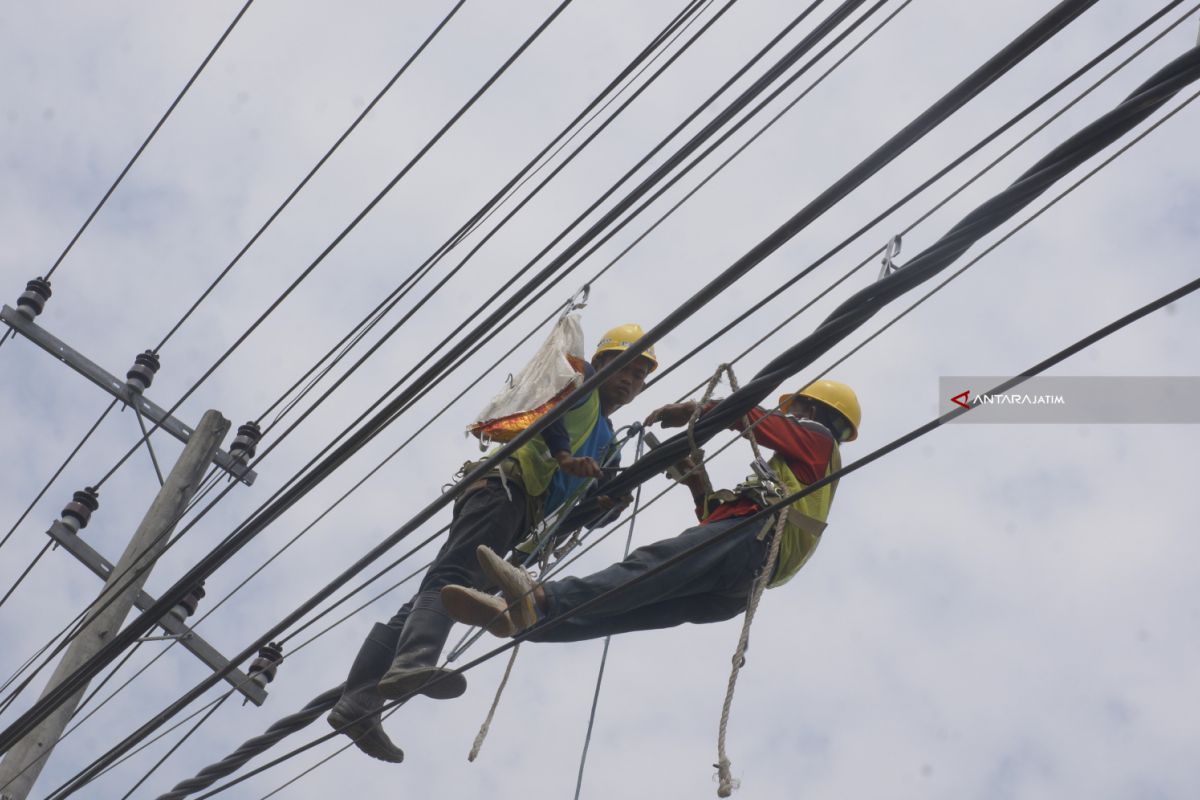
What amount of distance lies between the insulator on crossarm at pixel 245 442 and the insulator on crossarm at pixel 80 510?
85 cm

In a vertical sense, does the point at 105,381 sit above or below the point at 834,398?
above

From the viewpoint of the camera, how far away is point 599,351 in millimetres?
6949

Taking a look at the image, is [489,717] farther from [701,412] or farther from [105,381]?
[105,381]

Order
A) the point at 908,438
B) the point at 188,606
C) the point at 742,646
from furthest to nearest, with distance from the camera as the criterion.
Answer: the point at 188,606
the point at 742,646
the point at 908,438

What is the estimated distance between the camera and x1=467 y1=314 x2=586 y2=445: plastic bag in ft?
20.8

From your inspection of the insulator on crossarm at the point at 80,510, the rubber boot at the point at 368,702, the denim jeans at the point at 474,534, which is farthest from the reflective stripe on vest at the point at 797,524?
the insulator on crossarm at the point at 80,510

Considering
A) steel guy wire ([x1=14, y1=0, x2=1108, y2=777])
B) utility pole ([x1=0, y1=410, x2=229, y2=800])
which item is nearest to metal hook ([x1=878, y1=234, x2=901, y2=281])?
steel guy wire ([x1=14, y1=0, x2=1108, y2=777])

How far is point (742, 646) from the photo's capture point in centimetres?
537

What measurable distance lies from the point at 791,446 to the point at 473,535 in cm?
131

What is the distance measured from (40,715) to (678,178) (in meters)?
4.07

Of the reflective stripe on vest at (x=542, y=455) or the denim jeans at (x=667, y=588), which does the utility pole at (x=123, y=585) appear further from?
the denim jeans at (x=667, y=588)

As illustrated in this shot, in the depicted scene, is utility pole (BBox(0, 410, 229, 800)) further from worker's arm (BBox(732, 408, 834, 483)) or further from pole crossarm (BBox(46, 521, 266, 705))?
worker's arm (BBox(732, 408, 834, 483))

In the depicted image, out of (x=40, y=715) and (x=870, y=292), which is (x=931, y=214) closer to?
(x=870, y=292)

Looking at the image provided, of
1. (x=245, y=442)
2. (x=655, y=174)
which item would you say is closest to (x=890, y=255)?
(x=655, y=174)
